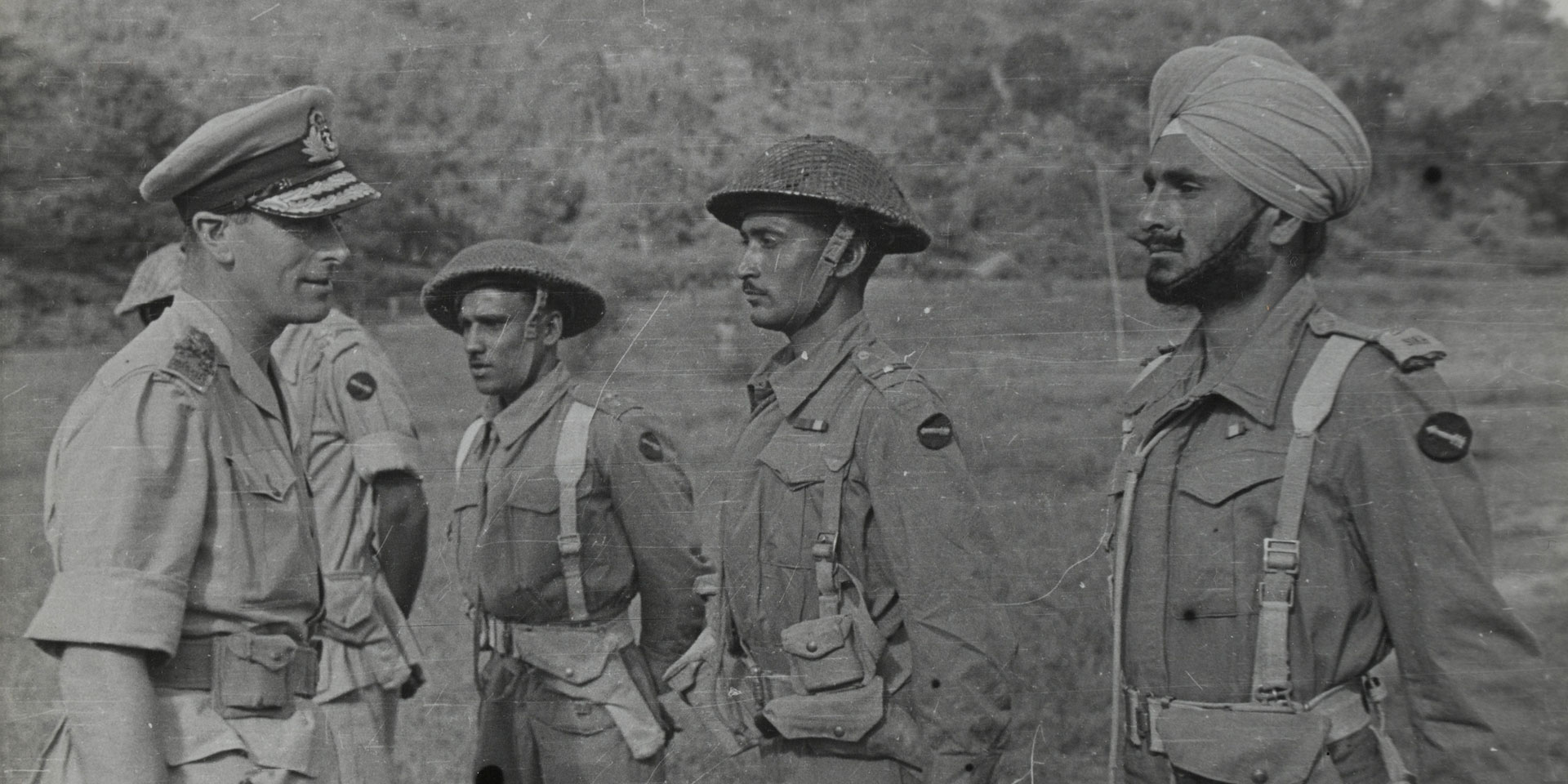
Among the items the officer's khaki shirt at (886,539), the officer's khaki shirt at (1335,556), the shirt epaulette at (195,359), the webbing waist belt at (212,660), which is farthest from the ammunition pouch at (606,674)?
the officer's khaki shirt at (1335,556)

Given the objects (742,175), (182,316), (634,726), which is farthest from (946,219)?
(182,316)

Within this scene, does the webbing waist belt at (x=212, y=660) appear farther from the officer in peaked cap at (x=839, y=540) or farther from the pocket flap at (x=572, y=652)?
the officer in peaked cap at (x=839, y=540)

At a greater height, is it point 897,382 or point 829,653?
point 897,382

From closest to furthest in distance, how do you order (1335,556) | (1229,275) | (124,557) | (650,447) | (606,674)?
(1335,556) < (124,557) < (1229,275) < (606,674) < (650,447)

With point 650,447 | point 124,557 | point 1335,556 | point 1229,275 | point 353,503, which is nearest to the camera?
point 1335,556

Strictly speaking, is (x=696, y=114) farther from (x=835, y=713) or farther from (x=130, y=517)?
(x=130, y=517)

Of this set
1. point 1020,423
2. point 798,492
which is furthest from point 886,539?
point 1020,423

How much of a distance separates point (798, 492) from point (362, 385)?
1.52 metres

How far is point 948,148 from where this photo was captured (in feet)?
14.6

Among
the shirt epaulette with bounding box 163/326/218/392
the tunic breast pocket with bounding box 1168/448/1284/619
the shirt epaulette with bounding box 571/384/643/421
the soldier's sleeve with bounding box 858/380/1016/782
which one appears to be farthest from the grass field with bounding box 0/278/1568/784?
the shirt epaulette with bounding box 163/326/218/392

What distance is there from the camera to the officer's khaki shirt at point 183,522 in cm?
371

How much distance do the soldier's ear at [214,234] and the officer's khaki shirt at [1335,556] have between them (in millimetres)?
2471

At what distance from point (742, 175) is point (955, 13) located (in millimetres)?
792

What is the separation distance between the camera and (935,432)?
161 inches
